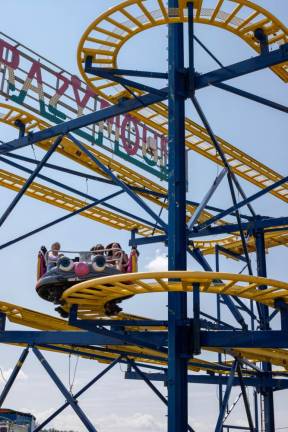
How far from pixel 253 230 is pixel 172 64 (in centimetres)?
763

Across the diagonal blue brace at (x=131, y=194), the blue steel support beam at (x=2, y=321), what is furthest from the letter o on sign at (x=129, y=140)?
the blue steel support beam at (x=2, y=321)

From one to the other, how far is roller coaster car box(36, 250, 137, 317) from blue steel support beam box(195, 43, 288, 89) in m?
3.27

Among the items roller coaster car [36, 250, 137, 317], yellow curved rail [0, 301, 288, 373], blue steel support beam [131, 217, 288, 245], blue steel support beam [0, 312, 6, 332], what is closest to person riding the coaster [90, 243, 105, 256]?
roller coaster car [36, 250, 137, 317]

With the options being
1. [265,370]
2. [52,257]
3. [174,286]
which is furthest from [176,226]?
[265,370]

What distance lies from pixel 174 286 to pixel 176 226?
5.02ft

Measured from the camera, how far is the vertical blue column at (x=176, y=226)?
9.77m

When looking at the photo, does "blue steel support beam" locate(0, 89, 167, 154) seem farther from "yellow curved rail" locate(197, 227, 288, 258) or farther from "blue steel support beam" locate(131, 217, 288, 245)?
"yellow curved rail" locate(197, 227, 288, 258)

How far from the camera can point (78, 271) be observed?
1124 cm

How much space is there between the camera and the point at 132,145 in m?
19.0

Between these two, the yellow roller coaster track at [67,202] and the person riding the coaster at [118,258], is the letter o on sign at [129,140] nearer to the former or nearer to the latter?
the yellow roller coaster track at [67,202]

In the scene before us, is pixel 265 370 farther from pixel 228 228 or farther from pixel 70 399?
pixel 70 399

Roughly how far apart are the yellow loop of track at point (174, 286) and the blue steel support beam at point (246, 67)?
3619 mm

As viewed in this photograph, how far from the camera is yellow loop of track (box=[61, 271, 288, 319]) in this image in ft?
27.6

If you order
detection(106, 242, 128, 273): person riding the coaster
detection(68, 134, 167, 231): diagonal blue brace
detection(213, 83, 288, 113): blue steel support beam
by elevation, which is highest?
detection(213, 83, 288, 113): blue steel support beam
